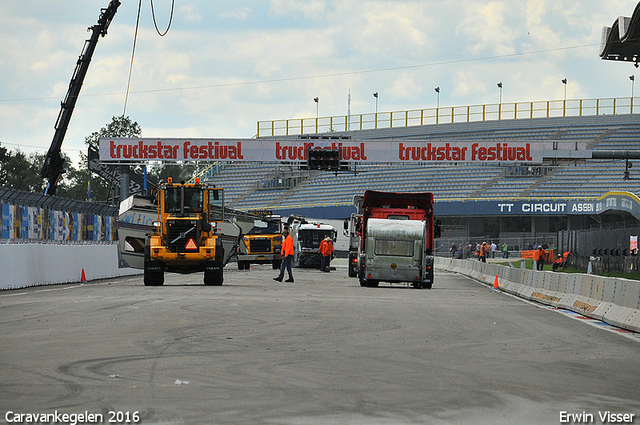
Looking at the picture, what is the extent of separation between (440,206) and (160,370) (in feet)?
208

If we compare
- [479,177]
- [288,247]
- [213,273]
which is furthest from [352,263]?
[479,177]

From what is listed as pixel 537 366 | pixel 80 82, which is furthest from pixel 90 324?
pixel 80 82

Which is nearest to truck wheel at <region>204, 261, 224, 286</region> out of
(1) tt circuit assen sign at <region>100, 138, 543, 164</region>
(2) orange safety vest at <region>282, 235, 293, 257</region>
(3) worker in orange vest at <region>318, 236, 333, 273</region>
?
(2) orange safety vest at <region>282, 235, 293, 257</region>

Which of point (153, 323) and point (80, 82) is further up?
point (80, 82)

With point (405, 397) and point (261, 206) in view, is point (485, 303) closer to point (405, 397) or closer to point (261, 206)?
point (405, 397)

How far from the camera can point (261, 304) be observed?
59.0ft

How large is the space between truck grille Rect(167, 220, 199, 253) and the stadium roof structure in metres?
13.6

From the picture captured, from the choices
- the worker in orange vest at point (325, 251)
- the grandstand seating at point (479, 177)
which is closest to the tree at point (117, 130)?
the grandstand seating at point (479, 177)

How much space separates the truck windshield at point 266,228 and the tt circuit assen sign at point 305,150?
355 cm

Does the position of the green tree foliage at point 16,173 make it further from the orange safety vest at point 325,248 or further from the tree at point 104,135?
the orange safety vest at point 325,248

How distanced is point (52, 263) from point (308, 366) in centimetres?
1979

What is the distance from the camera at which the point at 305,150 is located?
48.9 m

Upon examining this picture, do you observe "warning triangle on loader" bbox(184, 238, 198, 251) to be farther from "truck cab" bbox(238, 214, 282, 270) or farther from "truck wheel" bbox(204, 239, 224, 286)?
"truck cab" bbox(238, 214, 282, 270)

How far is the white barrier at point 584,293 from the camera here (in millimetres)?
15751
